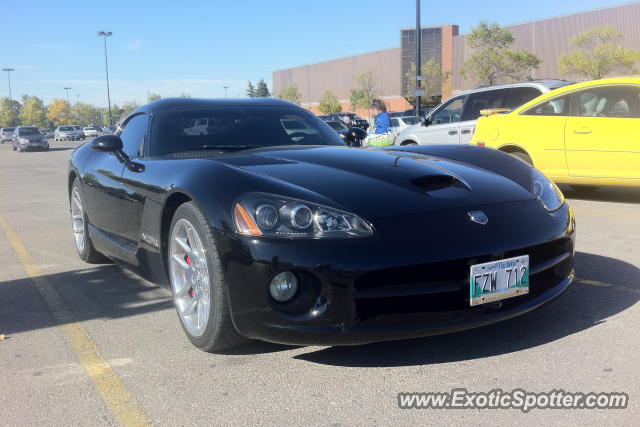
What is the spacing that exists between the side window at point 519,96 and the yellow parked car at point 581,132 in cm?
136

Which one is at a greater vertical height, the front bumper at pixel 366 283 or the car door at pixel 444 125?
the car door at pixel 444 125

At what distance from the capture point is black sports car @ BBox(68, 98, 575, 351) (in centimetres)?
270

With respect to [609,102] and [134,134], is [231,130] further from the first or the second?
[609,102]

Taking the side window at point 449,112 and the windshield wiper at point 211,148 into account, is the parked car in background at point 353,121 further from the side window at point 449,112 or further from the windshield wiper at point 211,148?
the windshield wiper at point 211,148

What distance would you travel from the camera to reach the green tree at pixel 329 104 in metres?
77.8

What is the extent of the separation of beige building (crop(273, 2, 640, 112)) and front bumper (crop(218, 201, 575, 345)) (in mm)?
52576

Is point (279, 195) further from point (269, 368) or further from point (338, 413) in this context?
point (338, 413)

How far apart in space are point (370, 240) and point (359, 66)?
79.7 meters

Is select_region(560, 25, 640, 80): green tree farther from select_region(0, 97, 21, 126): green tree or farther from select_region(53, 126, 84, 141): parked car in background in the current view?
select_region(0, 97, 21, 126): green tree

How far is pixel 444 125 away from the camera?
1031 centimetres

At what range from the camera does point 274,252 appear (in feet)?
8.86

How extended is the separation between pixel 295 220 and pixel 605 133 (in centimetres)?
569

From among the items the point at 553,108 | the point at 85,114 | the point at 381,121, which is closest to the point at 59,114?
the point at 85,114

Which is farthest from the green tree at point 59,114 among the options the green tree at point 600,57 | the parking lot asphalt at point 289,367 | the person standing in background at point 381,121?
the parking lot asphalt at point 289,367
